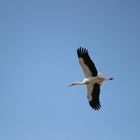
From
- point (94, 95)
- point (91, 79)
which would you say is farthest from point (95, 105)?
point (91, 79)

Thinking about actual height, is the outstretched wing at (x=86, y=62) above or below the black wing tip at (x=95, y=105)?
above

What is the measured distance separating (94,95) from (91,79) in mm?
1204

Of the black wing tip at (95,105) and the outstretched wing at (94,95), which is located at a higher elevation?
the outstretched wing at (94,95)

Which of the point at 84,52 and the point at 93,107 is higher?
the point at 84,52

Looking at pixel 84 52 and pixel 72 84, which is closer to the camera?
pixel 84 52

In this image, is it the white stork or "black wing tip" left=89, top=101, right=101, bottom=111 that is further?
"black wing tip" left=89, top=101, right=101, bottom=111

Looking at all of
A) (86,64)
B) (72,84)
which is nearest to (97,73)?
(86,64)

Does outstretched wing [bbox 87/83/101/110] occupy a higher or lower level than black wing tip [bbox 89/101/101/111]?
higher

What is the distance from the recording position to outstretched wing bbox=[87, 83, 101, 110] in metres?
30.3

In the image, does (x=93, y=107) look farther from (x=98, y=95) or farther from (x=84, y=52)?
(x=84, y=52)

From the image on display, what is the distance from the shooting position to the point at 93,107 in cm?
3084

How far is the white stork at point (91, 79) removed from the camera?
29.3m

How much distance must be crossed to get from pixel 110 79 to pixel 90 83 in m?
1.22

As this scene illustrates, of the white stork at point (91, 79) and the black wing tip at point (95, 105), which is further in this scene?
the black wing tip at point (95, 105)
